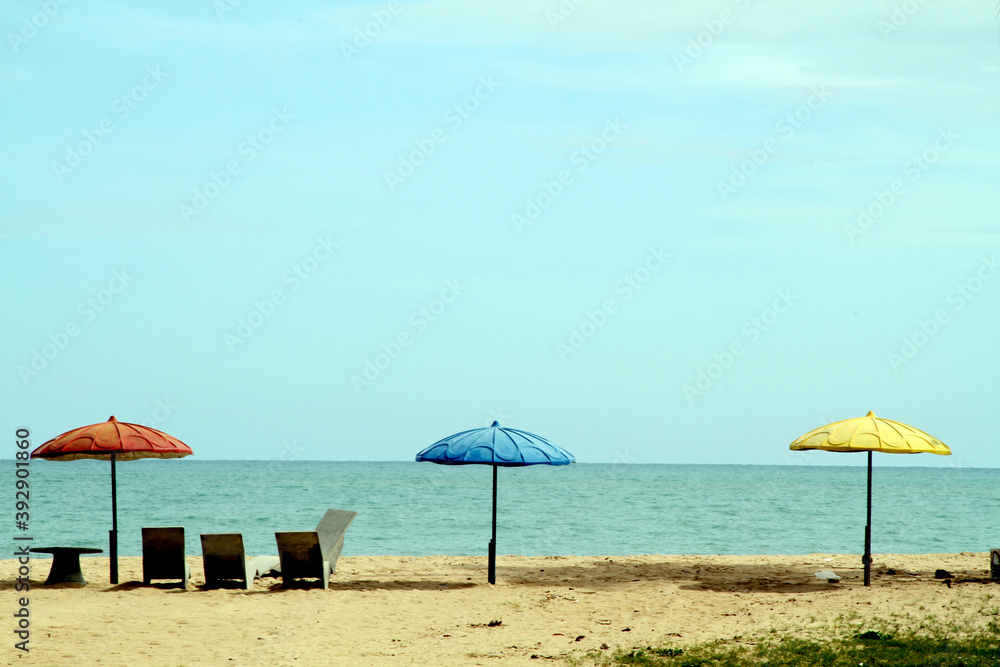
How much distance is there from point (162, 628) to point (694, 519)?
28.4 meters

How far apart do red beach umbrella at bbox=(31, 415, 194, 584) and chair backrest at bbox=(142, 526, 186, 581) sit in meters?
0.51

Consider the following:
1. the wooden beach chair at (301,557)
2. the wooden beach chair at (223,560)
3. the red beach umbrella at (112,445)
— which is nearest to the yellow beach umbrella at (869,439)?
the wooden beach chair at (301,557)

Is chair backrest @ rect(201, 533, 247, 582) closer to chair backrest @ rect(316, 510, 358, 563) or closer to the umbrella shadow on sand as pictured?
chair backrest @ rect(316, 510, 358, 563)

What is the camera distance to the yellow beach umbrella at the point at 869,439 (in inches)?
447

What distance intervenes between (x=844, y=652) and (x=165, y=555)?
779 centimetres

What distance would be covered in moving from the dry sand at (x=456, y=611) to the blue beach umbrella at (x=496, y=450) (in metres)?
1.61

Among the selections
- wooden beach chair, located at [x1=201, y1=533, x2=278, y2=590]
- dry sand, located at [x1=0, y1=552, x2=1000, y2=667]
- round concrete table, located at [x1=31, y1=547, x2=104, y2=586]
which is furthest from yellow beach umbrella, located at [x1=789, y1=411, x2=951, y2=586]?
round concrete table, located at [x1=31, y1=547, x2=104, y2=586]

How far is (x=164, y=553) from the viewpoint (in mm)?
11391

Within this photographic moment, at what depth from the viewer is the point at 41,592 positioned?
11.1 metres

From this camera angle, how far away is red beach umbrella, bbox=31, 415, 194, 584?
37.1ft

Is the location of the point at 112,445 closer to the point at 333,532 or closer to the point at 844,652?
the point at 333,532

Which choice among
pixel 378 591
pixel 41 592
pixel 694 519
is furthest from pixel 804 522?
pixel 41 592

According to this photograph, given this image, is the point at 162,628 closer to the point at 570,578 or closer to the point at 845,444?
the point at 570,578

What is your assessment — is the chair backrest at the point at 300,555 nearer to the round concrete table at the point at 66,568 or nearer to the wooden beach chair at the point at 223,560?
the wooden beach chair at the point at 223,560
